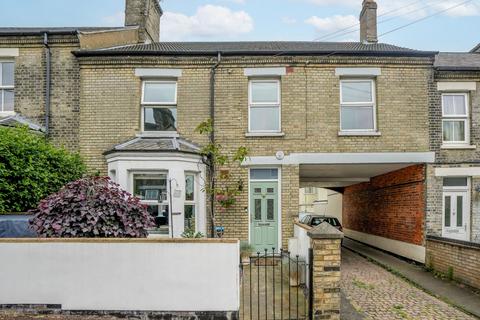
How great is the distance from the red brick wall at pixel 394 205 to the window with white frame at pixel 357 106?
2.14 m

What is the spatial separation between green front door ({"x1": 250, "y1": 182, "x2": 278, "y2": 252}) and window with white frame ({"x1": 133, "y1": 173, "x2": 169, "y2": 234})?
2.70 metres

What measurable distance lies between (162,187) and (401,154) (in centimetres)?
706

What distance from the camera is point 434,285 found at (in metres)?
9.70

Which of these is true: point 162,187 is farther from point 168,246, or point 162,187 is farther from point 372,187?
point 372,187

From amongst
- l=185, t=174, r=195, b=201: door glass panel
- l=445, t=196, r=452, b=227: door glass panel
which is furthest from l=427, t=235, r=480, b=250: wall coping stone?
l=185, t=174, r=195, b=201: door glass panel

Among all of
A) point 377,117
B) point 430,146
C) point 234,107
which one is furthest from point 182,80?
point 430,146

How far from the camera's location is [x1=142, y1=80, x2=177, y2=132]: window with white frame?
12.5 metres

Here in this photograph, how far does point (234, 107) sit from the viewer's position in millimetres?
12445

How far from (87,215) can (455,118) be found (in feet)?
37.2

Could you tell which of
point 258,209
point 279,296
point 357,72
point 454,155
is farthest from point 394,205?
point 279,296

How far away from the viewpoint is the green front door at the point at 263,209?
12406 mm

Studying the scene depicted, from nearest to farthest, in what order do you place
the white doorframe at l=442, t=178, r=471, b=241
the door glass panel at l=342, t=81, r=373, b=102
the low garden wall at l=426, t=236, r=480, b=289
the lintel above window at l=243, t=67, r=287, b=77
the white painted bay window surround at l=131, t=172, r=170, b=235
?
the low garden wall at l=426, t=236, r=480, b=289 < the white painted bay window surround at l=131, t=172, r=170, b=235 < the lintel above window at l=243, t=67, r=287, b=77 < the door glass panel at l=342, t=81, r=373, b=102 < the white doorframe at l=442, t=178, r=471, b=241

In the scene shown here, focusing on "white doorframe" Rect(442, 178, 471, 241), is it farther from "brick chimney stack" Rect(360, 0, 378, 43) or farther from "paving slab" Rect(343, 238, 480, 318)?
"brick chimney stack" Rect(360, 0, 378, 43)

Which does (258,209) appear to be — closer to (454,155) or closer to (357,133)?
(357,133)
